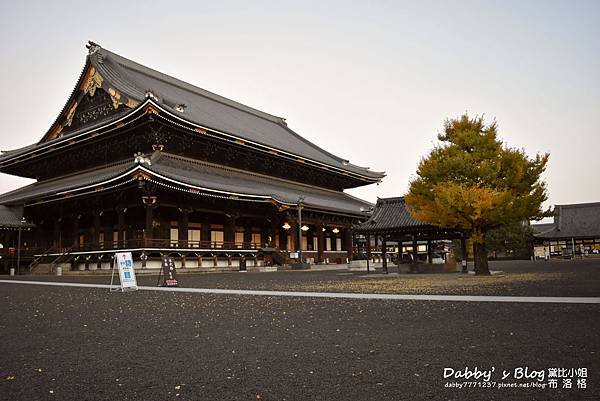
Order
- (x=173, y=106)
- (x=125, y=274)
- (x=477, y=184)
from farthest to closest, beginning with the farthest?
(x=173, y=106) < (x=477, y=184) < (x=125, y=274)

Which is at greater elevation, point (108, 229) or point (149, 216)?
point (149, 216)

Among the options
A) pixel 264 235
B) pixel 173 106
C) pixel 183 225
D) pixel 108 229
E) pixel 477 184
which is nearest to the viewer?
pixel 477 184

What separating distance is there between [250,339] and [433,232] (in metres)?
21.7

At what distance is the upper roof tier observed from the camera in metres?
35.6

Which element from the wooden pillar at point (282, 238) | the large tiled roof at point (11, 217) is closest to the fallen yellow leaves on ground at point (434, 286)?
the wooden pillar at point (282, 238)

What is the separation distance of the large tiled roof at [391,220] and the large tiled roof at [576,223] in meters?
41.7

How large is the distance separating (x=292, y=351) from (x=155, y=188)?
88.1ft

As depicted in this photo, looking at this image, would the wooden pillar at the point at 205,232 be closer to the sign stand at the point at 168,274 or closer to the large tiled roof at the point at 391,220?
the large tiled roof at the point at 391,220

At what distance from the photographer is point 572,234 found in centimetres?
5947

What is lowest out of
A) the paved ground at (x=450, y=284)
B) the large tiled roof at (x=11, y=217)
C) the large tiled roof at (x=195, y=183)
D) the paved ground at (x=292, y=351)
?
the paved ground at (x=450, y=284)

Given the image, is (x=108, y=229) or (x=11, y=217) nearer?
(x=108, y=229)

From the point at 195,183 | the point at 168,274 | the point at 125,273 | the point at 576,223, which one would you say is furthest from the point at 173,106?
the point at 576,223

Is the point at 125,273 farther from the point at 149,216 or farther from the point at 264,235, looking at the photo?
the point at 264,235

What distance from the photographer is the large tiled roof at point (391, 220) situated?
2614 cm
